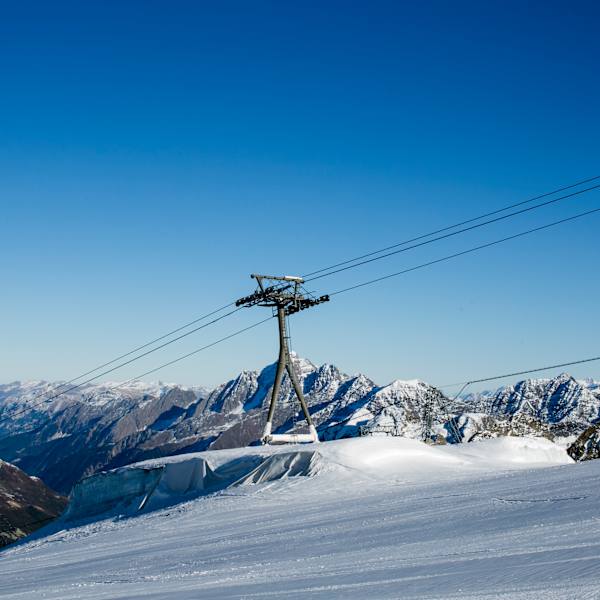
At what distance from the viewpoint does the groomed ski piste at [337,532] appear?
6.52 m

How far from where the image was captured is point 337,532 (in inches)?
419

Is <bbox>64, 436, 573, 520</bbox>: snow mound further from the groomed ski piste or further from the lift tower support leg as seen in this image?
the lift tower support leg

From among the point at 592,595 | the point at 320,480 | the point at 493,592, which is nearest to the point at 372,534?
the point at 493,592

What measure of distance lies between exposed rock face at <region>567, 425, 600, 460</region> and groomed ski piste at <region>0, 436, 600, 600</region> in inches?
153

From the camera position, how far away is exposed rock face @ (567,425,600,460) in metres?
27.0

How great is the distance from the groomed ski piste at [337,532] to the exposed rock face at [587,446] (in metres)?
3.90

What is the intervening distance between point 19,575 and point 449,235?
73.4ft

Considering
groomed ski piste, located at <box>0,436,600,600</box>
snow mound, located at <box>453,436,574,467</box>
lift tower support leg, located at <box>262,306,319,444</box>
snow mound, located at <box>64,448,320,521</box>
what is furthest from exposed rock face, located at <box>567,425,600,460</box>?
snow mound, located at <box>64,448,320,521</box>

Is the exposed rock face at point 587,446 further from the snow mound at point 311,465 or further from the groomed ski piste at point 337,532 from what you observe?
the groomed ski piste at point 337,532

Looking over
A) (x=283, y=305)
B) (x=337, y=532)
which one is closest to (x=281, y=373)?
(x=283, y=305)

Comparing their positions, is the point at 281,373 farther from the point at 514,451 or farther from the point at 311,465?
the point at 514,451

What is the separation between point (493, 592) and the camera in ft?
18.1

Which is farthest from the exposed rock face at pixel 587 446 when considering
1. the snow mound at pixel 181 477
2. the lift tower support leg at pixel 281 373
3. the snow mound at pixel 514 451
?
the snow mound at pixel 181 477

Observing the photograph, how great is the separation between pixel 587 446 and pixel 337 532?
67.2 feet
